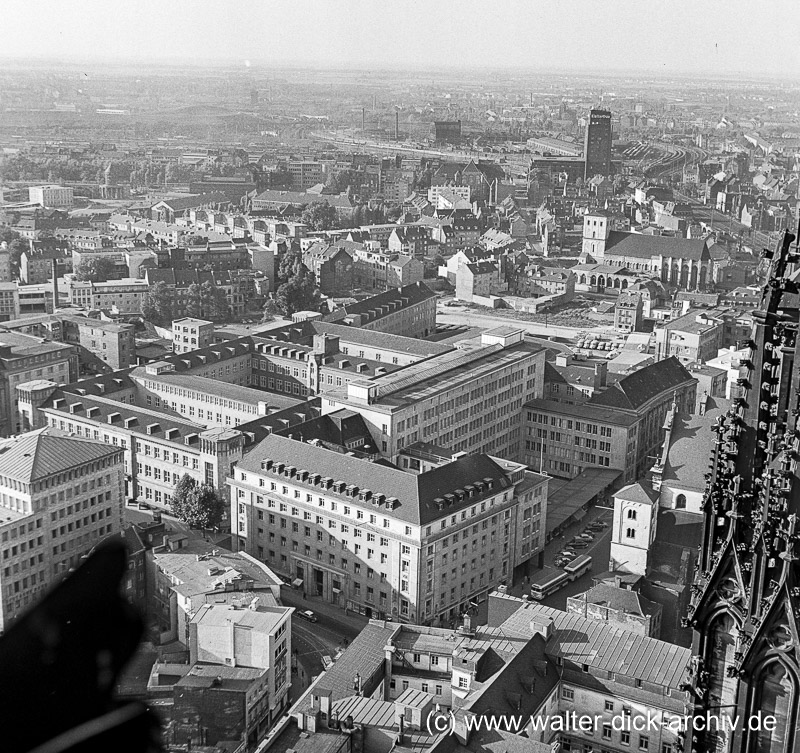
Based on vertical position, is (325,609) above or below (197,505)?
below

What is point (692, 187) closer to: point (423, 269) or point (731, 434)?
point (423, 269)

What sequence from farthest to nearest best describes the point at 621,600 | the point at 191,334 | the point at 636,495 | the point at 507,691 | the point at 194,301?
1. the point at 194,301
2. the point at 191,334
3. the point at 636,495
4. the point at 621,600
5. the point at 507,691

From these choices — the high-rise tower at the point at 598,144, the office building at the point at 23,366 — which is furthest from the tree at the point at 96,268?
the high-rise tower at the point at 598,144

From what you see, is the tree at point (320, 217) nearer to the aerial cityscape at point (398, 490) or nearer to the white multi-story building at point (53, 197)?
the aerial cityscape at point (398, 490)

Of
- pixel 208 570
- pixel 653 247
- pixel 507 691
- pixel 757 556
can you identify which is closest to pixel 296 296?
pixel 653 247

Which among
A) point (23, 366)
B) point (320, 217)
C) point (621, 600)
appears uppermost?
point (621, 600)

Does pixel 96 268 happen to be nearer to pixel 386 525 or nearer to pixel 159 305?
pixel 159 305

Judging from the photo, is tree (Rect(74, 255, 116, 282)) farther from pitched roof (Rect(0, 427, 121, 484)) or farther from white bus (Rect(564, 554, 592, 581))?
white bus (Rect(564, 554, 592, 581))
